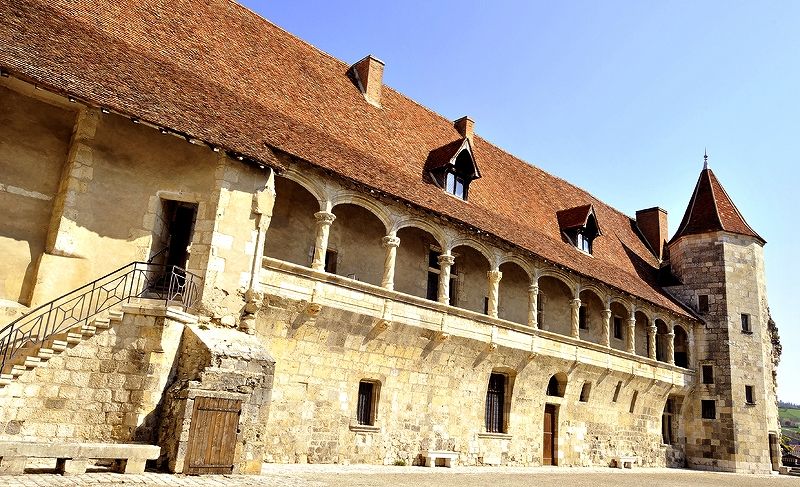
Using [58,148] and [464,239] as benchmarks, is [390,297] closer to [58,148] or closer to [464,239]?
[464,239]

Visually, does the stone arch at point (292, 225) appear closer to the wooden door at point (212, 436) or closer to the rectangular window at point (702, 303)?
the wooden door at point (212, 436)

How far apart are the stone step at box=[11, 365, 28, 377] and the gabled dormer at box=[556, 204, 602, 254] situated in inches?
616

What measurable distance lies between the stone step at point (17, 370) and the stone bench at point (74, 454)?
4.08ft

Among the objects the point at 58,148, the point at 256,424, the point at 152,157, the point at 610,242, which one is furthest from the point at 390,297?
the point at 610,242

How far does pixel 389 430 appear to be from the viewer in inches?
558

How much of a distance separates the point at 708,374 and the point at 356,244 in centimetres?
1598

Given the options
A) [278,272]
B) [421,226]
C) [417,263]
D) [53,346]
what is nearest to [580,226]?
[417,263]

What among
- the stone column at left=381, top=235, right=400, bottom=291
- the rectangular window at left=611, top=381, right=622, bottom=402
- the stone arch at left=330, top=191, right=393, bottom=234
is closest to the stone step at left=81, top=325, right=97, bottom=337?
the stone arch at left=330, top=191, right=393, bottom=234

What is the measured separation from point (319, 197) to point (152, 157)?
3195mm

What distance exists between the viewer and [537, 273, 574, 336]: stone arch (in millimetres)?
19500

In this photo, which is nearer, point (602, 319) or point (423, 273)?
point (423, 273)

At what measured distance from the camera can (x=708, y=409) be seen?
23.9 m

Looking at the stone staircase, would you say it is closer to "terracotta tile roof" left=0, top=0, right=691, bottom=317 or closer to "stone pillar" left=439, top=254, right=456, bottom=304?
"terracotta tile roof" left=0, top=0, right=691, bottom=317

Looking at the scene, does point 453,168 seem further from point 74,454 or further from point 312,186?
point 74,454
